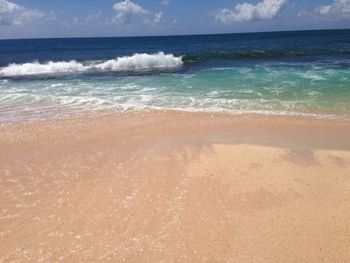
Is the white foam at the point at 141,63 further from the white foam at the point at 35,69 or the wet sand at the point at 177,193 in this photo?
the wet sand at the point at 177,193

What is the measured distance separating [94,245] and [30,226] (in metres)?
1.18

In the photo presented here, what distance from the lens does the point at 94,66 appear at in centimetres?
2728

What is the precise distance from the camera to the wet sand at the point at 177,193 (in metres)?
4.77

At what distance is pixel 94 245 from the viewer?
15.8 feet

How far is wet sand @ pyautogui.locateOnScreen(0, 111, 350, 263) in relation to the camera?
15.7 feet

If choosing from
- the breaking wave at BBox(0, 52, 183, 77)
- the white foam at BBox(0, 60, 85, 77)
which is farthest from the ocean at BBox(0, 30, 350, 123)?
the breaking wave at BBox(0, 52, 183, 77)

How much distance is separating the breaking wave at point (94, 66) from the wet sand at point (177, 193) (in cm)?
1658

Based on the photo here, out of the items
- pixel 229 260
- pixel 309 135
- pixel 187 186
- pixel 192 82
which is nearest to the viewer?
pixel 229 260

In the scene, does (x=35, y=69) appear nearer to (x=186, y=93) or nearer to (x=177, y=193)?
(x=186, y=93)

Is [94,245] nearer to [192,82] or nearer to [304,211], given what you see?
[304,211]

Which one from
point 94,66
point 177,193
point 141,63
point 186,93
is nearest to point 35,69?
point 94,66

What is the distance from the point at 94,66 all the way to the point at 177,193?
22.9 metres

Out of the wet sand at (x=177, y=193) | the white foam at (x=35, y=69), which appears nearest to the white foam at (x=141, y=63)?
the white foam at (x=35, y=69)

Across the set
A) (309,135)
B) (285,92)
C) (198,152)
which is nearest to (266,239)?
(198,152)
